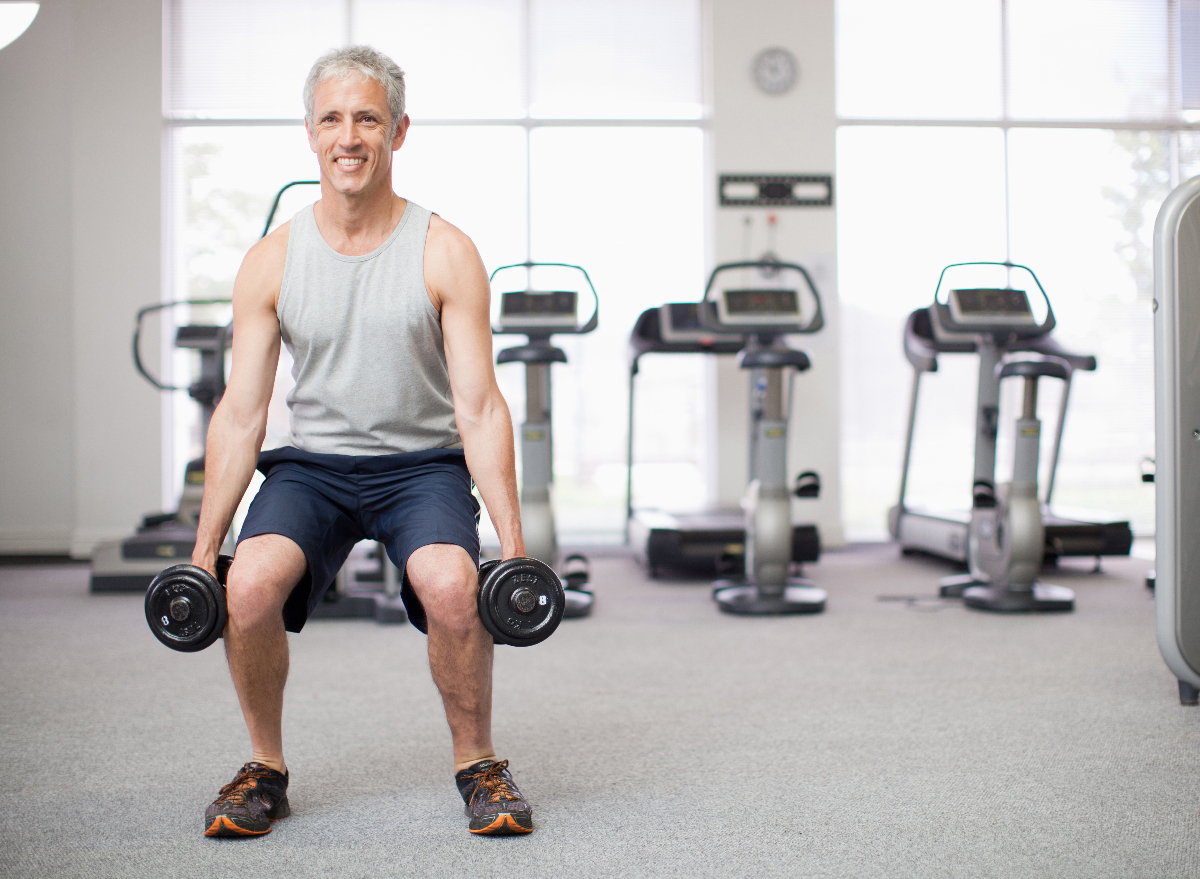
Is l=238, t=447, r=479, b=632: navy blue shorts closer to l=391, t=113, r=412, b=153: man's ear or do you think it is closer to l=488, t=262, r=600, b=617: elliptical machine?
l=391, t=113, r=412, b=153: man's ear

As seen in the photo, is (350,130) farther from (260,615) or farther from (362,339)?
(260,615)

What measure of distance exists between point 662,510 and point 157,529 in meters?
2.51

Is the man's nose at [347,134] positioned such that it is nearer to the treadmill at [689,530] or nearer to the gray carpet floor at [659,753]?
the gray carpet floor at [659,753]

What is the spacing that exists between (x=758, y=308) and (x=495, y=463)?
2.31 meters

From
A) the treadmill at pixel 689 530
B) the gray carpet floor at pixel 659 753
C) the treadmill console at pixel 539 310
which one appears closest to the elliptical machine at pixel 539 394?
the treadmill console at pixel 539 310

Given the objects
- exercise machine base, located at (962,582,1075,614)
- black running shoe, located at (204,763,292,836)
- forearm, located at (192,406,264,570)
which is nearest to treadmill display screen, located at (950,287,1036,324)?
exercise machine base, located at (962,582,1075,614)

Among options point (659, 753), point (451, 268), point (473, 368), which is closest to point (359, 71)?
point (451, 268)

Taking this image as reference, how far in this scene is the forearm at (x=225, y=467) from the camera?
1.67 m

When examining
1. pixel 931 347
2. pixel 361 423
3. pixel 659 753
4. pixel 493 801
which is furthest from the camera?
pixel 931 347

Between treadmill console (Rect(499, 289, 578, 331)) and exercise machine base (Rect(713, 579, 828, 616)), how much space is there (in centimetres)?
123

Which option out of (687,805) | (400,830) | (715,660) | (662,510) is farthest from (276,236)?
(662,510)

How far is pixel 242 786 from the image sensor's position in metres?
1.69

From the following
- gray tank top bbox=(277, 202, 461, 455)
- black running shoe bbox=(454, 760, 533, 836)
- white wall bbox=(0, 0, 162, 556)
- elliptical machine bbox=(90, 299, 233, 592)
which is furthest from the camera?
white wall bbox=(0, 0, 162, 556)

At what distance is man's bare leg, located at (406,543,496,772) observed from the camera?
159 centimetres
